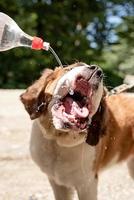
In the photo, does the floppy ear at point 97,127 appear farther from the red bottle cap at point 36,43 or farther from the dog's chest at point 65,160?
the red bottle cap at point 36,43

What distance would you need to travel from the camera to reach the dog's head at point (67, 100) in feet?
13.0

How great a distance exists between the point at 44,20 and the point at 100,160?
2054cm

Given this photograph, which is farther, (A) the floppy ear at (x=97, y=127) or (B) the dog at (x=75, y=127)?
(A) the floppy ear at (x=97, y=127)

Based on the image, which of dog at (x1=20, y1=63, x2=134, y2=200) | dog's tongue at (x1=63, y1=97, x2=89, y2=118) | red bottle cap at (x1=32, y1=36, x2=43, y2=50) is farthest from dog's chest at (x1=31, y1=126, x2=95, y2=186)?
red bottle cap at (x1=32, y1=36, x2=43, y2=50)

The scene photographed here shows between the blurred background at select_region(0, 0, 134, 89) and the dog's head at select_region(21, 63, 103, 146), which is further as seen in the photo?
the blurred background at select_region(0, 0, 134, 89)

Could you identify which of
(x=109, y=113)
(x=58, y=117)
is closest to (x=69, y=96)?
(x=58, y=117)

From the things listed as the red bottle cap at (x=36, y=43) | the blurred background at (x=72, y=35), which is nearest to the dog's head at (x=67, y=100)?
the red bottle cap at (x=36, y=43)

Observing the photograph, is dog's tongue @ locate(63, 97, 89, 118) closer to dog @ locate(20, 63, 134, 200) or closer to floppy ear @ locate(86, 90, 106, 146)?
dog @ locate(20, 63, 134, 200)

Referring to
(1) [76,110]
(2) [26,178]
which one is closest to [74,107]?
(1) [76,110]

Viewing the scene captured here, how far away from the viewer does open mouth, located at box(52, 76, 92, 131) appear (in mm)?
3980

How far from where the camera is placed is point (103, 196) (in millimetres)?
6102

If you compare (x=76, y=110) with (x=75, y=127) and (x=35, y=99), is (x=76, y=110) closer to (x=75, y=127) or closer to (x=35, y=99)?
(x=75, y=127)

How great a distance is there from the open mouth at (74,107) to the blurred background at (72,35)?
17.3 meters

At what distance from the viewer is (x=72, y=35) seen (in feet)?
81.6
